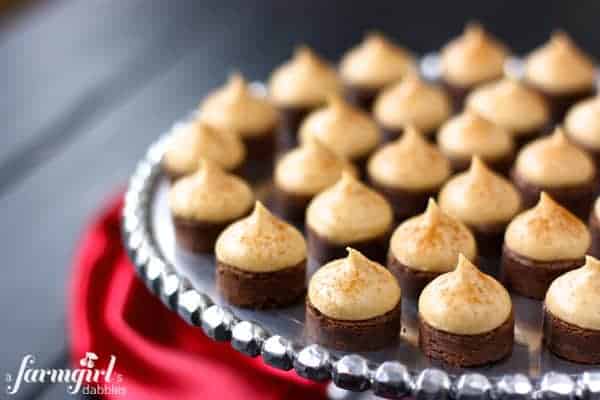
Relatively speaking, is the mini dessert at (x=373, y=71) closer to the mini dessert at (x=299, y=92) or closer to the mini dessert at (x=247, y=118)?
the mini dessert at (x=299, y=92)

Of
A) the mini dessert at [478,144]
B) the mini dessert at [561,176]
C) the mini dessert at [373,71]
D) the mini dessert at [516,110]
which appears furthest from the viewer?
the mini dessert at [373,71]

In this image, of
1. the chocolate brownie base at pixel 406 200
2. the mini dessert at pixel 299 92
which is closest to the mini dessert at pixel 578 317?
the chocolate brownie base at pixel 406 200

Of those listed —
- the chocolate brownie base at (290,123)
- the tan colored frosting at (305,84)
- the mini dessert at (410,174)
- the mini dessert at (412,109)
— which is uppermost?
the tan colored frosting at (305,84)

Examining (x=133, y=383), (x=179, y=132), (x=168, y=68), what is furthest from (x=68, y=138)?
(x=133, y=383)

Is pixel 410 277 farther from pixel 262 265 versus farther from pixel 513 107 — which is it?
pixel 513 107

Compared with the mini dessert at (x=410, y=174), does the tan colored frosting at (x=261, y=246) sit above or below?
above

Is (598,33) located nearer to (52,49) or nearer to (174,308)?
(52,49)
